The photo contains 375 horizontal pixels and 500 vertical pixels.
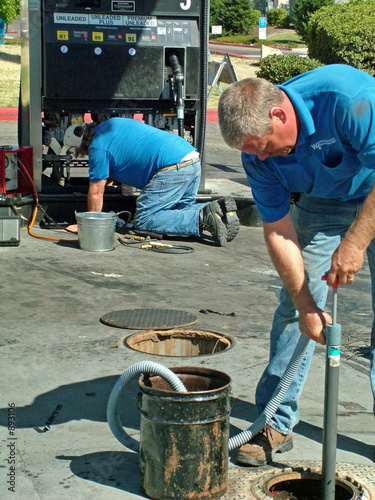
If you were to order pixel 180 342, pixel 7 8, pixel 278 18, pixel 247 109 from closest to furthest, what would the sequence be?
pixel 247 109 → pixel 180 342 → pixel 7 8 → pixel 278 18

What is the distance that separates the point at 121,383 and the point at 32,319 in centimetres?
222

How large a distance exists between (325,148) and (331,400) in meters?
1.03

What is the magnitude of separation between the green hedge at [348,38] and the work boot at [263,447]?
14.0 m

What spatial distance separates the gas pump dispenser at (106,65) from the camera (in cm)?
755

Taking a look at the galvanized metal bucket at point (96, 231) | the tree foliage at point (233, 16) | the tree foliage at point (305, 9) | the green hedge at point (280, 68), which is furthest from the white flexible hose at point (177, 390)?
the tree foliage at point (233, 16)

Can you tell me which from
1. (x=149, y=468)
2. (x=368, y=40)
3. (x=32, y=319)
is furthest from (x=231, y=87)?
(x=368, y=40)

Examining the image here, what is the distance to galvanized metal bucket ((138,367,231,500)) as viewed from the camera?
8.99 ft

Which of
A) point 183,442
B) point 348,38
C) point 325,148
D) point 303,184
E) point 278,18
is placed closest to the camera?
point 183,442

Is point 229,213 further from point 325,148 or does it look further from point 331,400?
point 331,400

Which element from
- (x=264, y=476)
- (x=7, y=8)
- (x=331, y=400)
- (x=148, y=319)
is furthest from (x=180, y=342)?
(x=7, y=8)

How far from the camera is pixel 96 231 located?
22.3 feet

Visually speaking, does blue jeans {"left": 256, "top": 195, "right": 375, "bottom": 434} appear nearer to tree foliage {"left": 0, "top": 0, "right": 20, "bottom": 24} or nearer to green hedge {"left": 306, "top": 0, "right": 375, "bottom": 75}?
green hedge {"left": 306, "top": 0, "right": 375, "bottom": 75}

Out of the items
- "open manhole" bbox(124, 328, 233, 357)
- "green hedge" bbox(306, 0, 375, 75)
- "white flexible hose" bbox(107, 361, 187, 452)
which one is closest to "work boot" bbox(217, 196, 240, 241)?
"open manhole" bbox(124, 328, 233, 357)

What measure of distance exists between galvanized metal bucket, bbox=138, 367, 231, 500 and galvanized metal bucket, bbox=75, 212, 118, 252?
13.3 ft
